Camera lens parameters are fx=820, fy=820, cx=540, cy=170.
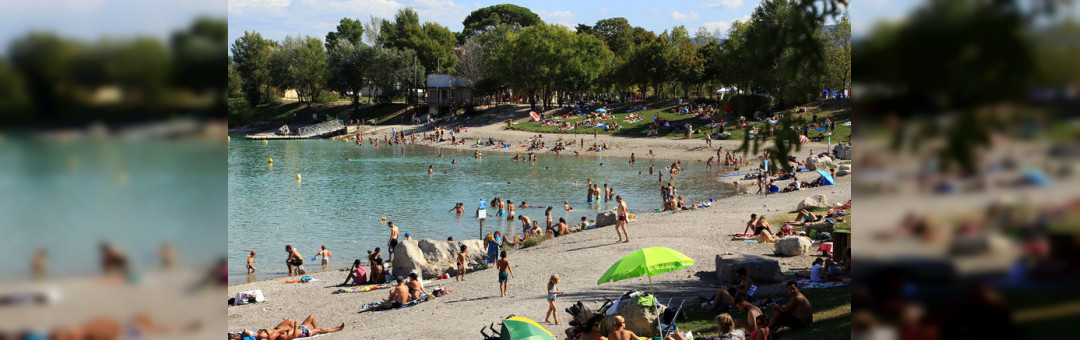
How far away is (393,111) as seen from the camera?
8888cm

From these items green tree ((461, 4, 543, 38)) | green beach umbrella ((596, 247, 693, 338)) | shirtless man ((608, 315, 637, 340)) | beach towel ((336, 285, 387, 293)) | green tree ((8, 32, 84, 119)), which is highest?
green tree ((461, 4, 543, 38))

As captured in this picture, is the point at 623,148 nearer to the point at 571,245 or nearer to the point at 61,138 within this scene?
the point at 571,245

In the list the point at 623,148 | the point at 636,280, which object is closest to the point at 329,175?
the point at 623,148

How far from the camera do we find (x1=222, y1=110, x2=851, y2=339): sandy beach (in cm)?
1455

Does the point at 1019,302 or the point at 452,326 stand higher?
the point at 1019,302

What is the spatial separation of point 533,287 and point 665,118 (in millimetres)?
49987

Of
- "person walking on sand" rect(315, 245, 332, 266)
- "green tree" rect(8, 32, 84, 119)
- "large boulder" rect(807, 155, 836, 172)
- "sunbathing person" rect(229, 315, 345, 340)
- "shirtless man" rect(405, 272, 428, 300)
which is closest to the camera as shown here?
"green tree" rect(8, 32, 84, 119)

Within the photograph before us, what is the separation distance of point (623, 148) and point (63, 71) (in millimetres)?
59001

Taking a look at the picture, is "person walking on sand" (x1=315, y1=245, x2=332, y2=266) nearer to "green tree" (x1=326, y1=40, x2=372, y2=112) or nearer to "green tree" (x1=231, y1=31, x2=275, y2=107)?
"green tree" (x1=231, y1=31, x2=275, y2=107)

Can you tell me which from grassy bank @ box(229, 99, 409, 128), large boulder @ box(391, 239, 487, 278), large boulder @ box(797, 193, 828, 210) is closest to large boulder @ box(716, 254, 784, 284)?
large boulder @ box(391, 239, 487, 278)

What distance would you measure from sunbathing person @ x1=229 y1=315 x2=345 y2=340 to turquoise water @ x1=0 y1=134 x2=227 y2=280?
41.7 ft

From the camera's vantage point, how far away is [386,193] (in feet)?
136

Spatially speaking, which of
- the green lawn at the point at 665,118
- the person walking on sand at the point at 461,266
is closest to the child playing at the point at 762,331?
the person walking on sand at the point at 461,266

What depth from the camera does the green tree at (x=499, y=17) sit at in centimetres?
12975
